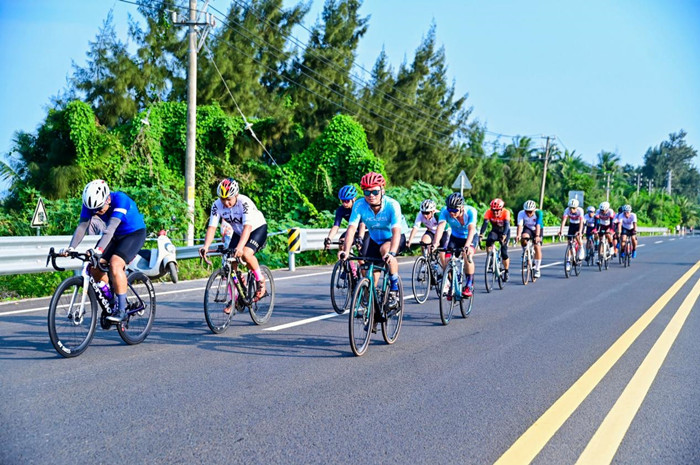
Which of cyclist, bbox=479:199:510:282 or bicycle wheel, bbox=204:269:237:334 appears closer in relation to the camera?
bicycle wheel, bbox=204:269:237:334

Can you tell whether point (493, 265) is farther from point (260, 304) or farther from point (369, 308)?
point (369, 308)

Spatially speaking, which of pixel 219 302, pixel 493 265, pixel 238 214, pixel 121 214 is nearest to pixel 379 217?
pixel 238 214

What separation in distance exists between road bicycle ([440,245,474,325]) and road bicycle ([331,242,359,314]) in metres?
1.41

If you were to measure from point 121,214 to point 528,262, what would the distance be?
10459mm

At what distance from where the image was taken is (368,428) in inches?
179

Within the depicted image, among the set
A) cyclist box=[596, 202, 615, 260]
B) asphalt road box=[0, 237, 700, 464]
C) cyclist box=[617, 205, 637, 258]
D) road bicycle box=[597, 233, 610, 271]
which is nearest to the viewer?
asphalt road box=[0, 237, 700, 464]

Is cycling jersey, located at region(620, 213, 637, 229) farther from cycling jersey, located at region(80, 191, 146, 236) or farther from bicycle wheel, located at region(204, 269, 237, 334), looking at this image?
cycling jersey, located at region(80, 191, 146, 236)

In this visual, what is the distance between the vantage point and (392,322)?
754 cm

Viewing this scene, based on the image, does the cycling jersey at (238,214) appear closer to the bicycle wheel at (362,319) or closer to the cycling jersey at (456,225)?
the bicycle wheel at (362,319)

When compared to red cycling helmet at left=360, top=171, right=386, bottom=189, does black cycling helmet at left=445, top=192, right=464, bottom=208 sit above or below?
below

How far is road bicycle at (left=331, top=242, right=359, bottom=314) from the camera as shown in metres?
9.82

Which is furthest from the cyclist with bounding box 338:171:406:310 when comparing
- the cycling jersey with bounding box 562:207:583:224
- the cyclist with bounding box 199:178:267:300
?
the cycling jersey with bounding box 562:207:583:224

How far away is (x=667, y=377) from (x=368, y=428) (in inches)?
132

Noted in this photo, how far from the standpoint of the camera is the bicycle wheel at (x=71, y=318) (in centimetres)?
616
